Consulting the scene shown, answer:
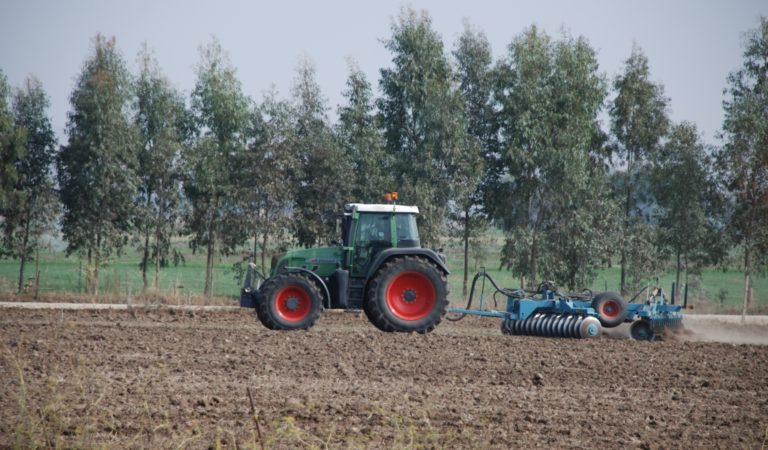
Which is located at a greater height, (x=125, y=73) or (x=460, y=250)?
(x=125, y=73)

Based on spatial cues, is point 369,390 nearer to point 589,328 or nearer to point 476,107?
point 589,328

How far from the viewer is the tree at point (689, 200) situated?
28.1 m

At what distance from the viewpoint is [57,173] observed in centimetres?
2756

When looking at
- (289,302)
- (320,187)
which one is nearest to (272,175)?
(320,187)

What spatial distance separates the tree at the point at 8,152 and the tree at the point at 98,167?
1.29 m

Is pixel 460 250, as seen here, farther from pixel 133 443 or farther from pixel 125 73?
pixel 133 443

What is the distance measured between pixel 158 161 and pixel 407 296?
13.3 m

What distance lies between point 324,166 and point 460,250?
6.04 m

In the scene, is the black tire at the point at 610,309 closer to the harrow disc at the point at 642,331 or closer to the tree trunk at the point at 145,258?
the harrow disc at the point at 642,331

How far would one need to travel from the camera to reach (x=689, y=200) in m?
28.3

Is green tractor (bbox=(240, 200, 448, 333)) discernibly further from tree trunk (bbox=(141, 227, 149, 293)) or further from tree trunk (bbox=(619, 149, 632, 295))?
tree trunk (bbox=(619, 149, 632, 295))

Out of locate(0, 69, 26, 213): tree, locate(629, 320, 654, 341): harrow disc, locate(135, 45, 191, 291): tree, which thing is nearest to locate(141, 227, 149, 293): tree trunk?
locate(135, 45, 191, 291): tree

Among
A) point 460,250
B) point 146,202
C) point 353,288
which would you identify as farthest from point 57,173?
point 353,288

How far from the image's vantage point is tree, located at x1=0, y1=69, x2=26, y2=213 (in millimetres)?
26328
